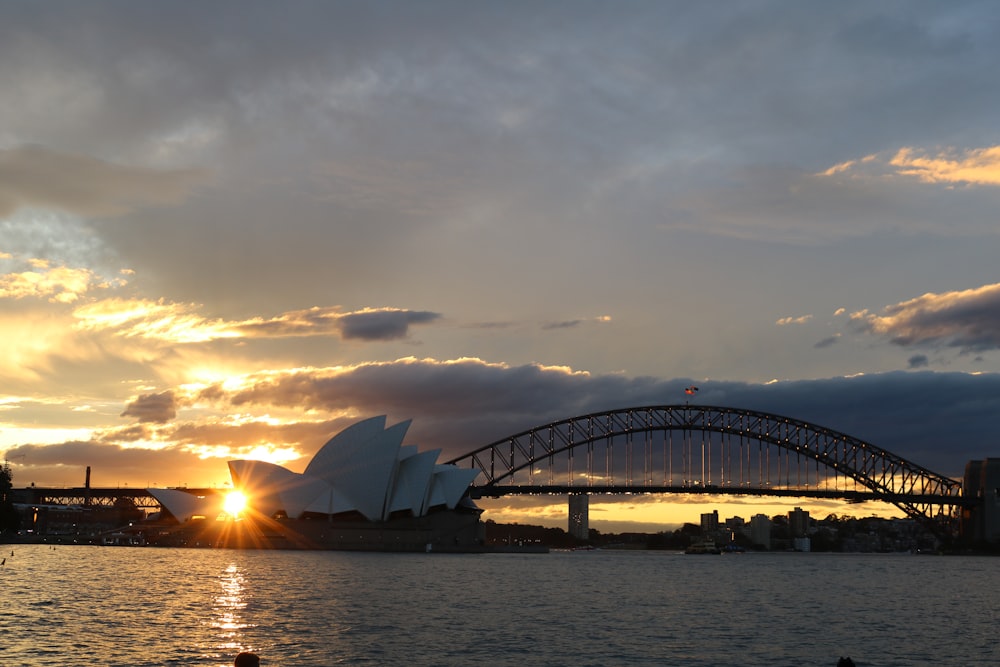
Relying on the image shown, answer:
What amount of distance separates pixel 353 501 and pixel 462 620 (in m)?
96.3

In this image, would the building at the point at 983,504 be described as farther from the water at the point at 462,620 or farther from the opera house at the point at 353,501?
the water at the point at 462,620

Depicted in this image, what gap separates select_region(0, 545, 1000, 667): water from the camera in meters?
38.0

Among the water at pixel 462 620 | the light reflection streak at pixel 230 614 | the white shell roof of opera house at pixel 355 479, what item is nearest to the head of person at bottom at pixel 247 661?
the water at pixel 462 620

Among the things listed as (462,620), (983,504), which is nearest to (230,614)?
(462,620)

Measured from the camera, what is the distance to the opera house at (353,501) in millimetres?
140000

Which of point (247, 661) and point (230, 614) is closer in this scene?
point (247, 661)

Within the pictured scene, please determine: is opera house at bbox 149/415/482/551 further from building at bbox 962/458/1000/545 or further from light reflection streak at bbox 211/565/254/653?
building at bbox 962/458/1000/545

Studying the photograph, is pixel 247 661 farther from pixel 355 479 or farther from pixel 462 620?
pixel 355 479

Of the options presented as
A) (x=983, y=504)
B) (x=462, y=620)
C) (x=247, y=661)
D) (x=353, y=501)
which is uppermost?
(x=983, y=504)

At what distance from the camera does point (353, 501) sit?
470 feet

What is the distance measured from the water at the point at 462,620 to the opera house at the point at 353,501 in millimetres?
53873

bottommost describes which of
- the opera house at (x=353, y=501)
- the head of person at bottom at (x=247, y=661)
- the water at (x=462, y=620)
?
the water at (x=462, y=620)

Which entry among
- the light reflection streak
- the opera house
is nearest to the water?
the light reflection streak

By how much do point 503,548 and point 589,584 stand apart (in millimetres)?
98616
